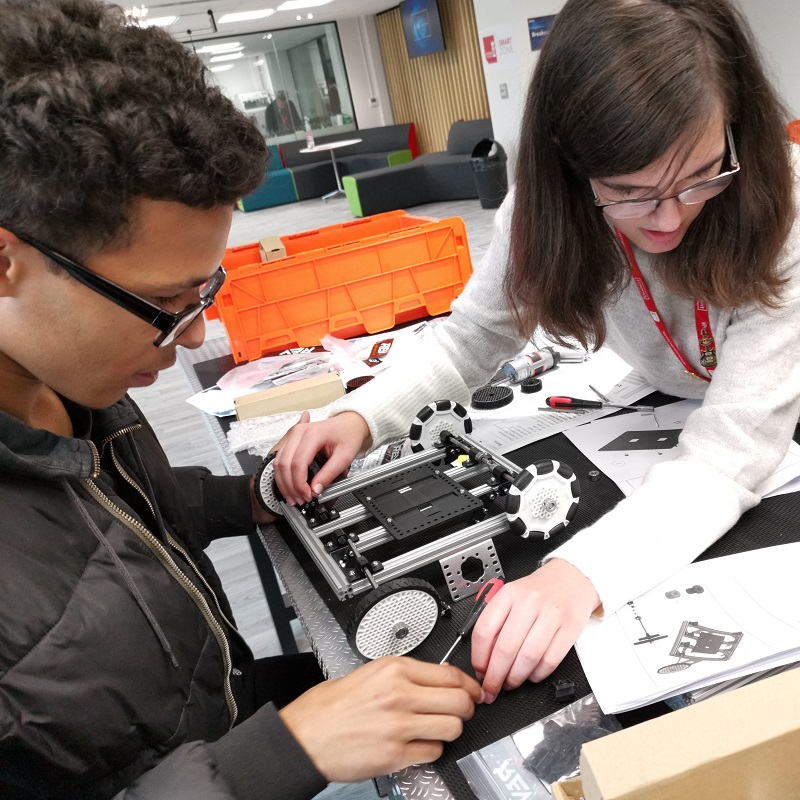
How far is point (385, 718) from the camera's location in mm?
681

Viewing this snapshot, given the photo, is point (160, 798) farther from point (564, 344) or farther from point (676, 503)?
point (564, 344)

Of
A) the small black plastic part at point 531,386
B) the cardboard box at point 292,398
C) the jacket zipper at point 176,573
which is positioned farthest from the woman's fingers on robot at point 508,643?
the cardboard box at point 292,398

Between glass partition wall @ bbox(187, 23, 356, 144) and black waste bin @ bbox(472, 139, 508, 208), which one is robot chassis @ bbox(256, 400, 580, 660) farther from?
glass partition wall @ bbox(187, 23, 356, 144)

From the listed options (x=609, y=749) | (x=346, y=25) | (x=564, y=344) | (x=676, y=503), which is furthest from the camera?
(x=346, y=25)

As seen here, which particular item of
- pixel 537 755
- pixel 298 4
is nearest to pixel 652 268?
pixel 537 755

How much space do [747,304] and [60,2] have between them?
0.91 meters

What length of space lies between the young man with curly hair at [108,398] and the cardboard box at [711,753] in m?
0.29

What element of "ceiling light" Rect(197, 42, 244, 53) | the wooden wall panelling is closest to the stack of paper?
the wooden wall panelling

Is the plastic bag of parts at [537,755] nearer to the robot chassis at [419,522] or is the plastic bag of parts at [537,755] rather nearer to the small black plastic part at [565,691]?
the small black plastic part at [565,691]

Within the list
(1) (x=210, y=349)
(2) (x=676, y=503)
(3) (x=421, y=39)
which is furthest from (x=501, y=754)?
(3) (x=421, y=39)

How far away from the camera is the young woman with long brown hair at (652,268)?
831 mm

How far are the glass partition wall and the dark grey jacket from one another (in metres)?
12.6

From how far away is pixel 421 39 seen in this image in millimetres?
10445

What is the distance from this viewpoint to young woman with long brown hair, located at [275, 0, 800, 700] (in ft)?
2.73
